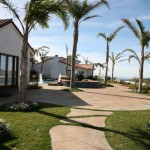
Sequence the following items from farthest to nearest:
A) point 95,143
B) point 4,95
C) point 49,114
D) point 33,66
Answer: point 33,66 < point 4,95 < point 49,114 < point 95,143

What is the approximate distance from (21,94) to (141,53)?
16648 millimetres

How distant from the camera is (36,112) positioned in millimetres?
12008

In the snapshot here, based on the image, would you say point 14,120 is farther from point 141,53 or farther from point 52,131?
point 141,53

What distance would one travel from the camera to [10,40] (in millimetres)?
21203

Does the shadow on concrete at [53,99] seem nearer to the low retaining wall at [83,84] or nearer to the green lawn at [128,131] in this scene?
the green lawn at [128,131]

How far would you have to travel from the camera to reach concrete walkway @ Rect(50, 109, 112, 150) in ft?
25.9

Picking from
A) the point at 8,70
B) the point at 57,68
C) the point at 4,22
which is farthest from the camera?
the point at 57,68

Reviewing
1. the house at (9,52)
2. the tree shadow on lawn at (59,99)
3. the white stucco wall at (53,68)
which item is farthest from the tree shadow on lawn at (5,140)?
the white stucco wall at (53,68)

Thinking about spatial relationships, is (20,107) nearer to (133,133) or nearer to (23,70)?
(23,70)

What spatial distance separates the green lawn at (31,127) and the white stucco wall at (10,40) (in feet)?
28.8

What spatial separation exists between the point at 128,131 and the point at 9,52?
534 inches

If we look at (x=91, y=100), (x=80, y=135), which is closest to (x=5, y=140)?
(x=80, y=135)

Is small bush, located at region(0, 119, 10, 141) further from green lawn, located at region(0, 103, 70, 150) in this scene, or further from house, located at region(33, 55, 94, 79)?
house, located at region(33, 55, 94, 79)

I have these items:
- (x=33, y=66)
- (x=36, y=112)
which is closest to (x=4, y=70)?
(x=36, y=112)
